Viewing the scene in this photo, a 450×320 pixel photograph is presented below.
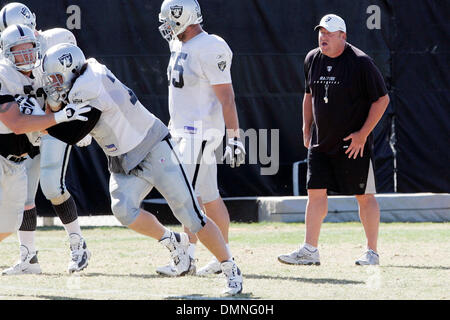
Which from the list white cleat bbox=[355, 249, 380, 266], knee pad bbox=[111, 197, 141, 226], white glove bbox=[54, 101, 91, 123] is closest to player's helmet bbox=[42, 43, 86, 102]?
white glove bbox=[54, 101, 91, 123]

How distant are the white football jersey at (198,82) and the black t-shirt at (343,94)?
40.9 inches

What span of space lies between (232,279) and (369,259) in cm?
196

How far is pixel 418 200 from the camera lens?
11.4m

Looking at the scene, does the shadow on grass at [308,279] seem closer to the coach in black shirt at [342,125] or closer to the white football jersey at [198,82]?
the coach in black shirt at [342,125]

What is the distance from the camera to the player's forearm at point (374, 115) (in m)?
7.70

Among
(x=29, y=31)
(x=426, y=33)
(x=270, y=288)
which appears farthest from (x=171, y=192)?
(x=426, y=33)

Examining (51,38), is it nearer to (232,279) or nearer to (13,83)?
(13,83)

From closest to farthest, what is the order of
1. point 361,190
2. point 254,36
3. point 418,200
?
point 361,190, point 418,200, point 254,36

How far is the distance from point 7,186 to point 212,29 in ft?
19.9

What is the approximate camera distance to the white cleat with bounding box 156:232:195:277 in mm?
6867

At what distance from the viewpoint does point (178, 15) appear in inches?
280

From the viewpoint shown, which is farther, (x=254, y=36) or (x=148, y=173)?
(x=254, y=36)

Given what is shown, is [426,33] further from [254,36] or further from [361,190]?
[361,190]

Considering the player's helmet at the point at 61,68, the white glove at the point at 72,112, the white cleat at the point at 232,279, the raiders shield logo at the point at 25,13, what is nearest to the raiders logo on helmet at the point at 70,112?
the white glove at the point at 72,112
